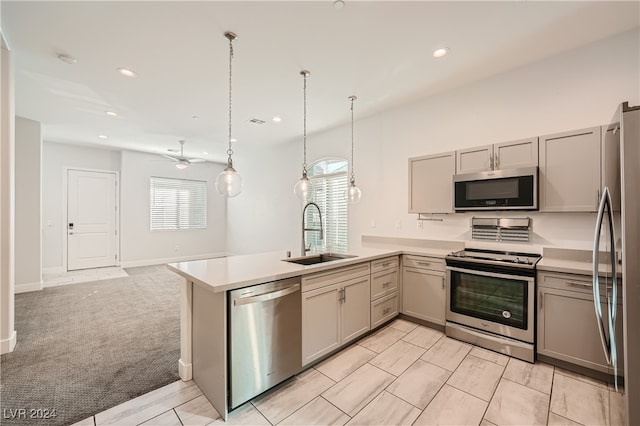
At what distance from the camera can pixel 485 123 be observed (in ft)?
10.8

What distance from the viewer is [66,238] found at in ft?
20.8

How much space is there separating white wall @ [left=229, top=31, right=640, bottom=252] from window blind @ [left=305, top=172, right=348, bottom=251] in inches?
11.2

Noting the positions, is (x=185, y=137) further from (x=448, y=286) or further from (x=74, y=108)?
(x=448, y=286)

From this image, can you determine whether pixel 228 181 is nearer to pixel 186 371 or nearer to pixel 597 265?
pixel 186 371

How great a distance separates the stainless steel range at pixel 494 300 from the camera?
8.27 feet

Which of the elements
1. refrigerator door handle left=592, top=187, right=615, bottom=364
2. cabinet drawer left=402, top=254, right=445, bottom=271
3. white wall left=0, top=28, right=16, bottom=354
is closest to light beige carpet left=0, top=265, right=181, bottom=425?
white wall left=0, top=28, right=16, bottom=354

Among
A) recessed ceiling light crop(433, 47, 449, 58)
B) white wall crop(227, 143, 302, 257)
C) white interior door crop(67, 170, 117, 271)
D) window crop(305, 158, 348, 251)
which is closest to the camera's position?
recessed ceiling light crop(433, 47, 449, 58)

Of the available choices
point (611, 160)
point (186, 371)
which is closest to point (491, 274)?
point (611, 160)

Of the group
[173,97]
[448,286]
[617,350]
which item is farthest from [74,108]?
[617,350]

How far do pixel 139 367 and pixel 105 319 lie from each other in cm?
162

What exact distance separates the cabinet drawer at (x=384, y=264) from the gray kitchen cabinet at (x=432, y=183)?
72 centimetres

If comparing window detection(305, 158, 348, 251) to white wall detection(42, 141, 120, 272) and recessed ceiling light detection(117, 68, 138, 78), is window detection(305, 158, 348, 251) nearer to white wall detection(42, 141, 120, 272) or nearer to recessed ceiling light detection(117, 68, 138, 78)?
recessed ceiling light detection(117, 68, 138, 78)

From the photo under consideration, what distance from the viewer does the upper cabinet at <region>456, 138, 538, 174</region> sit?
272cm

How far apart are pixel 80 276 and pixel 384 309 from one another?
6.51 metres
